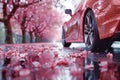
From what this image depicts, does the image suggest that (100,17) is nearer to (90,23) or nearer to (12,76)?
(90,23)

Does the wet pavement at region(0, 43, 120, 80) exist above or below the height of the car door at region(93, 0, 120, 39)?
below

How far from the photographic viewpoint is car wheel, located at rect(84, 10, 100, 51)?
5.20 m

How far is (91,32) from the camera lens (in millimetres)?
5438

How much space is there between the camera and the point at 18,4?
22.0m

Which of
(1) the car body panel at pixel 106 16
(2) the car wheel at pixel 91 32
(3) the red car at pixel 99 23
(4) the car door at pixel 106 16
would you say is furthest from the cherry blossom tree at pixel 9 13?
(4) the car door at pixel 106 16

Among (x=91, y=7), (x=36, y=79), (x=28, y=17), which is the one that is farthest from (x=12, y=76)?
(x=28, y=17)

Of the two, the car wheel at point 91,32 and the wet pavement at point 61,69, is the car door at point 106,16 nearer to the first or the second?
the car wheel at point 91,32

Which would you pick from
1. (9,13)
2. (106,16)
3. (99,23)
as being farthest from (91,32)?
(9,13)

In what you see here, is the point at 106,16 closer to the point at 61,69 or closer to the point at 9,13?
the point at 61,69

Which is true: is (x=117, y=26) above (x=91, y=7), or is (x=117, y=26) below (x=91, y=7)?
below

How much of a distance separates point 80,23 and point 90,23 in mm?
734

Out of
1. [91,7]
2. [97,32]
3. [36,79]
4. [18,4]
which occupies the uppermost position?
[18,4]

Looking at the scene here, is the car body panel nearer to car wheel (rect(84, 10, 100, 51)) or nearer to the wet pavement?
car wheel (rect(84, 10, 100, 51))

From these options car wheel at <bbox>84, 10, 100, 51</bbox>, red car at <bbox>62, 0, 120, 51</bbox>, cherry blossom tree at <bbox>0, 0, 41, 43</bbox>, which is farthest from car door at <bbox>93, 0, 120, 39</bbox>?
cherry blossom tree at <bbox>0, 0, 41, 43</bbox>
